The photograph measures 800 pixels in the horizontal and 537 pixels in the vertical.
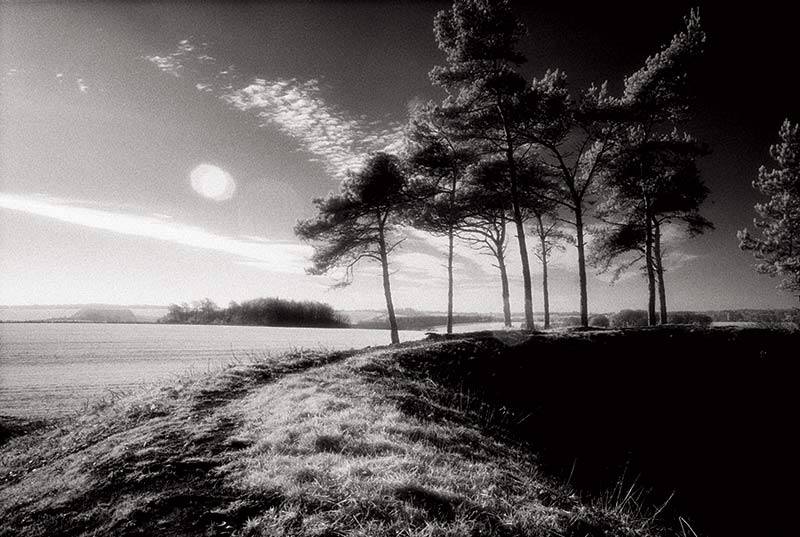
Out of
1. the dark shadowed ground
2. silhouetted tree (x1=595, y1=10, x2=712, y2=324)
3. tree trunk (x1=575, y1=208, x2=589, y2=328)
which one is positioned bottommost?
the dark shadowed ground

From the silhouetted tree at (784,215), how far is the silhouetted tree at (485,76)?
17400mm

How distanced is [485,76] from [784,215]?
72.7 ft

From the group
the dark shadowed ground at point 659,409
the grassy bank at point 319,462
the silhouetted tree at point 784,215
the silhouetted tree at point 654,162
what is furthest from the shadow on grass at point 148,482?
the silhouetted tree at point 784,215

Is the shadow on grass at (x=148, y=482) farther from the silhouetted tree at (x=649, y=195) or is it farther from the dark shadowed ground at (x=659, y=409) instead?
the silhouetted tree at (x=649, y=195)

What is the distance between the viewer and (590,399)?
39.1ft

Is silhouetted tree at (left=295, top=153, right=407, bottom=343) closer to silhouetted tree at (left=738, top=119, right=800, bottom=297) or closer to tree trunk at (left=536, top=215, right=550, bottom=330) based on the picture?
tree trunk at (left=536, top=215, right=550, bottom=330)

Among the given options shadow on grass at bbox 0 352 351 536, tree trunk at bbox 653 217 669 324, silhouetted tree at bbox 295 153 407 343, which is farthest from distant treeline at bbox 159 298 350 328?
shadow on grass at bbox 0 352 351 536

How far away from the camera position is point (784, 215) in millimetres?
23438

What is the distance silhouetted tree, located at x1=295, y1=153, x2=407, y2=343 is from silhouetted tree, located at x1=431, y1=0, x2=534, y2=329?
197 inches

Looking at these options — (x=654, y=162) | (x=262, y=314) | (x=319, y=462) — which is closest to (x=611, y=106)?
(x=654, y=162)

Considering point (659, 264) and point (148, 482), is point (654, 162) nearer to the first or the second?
point (659, 264)

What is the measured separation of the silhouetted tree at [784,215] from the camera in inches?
891

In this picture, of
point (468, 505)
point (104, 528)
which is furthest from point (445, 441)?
point (104, 528)

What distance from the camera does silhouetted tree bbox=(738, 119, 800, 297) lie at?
2262 cm
